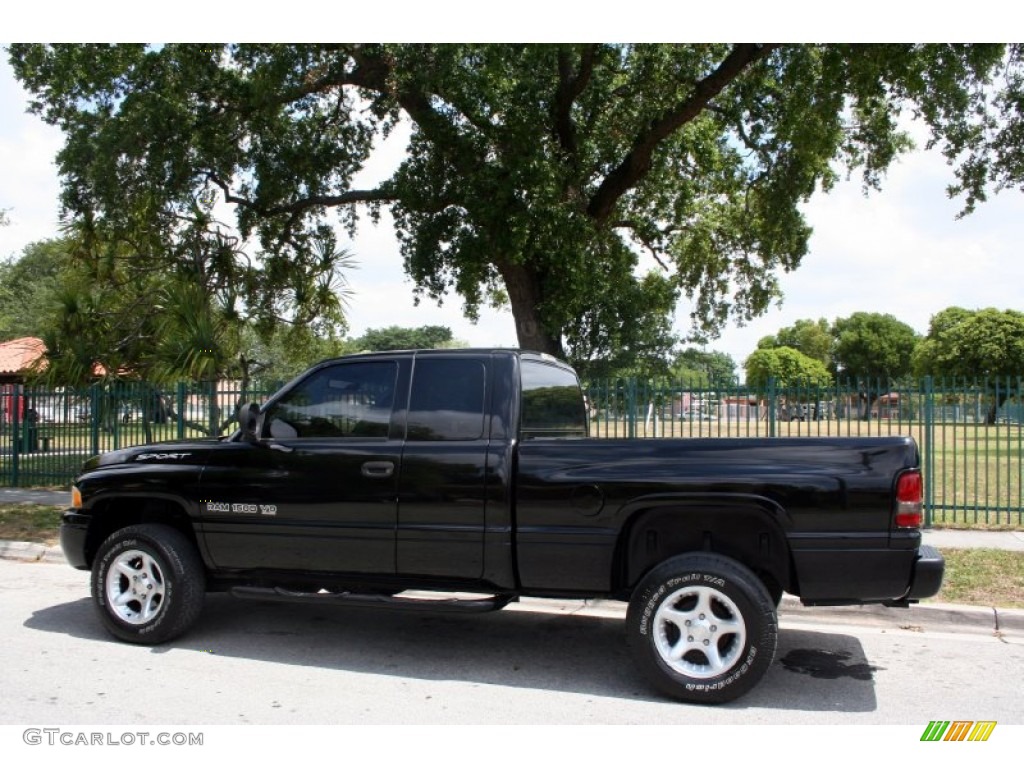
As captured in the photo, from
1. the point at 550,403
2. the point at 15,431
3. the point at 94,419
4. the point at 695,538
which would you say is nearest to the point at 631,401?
the point at 550,403

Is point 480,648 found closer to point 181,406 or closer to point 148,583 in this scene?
point 148,583

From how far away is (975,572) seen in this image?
25.6ft

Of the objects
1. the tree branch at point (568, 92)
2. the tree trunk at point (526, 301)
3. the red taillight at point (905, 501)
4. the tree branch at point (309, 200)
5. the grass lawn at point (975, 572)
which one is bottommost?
the grass lawn at point (975, 572)

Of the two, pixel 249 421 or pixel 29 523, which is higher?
pixel 249 421

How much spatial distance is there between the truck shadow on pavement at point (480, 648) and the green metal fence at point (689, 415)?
3.94 metres

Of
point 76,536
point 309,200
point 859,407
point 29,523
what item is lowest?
point 29,523

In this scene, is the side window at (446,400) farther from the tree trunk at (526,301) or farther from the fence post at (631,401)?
the tree trunk at (526,301)

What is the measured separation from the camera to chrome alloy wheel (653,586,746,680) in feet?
15.2

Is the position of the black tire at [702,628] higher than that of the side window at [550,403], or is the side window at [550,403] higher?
the side window at [550,403]

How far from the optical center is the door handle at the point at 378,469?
5.32m

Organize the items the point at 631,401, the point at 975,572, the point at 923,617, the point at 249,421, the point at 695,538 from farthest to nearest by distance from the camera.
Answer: the point at 631,401, the point at 975,572, the point at 923,617, the point at 249,421, the point at 695,538

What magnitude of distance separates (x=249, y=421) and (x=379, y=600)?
1.46 metres

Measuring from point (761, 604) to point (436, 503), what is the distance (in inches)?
77.5

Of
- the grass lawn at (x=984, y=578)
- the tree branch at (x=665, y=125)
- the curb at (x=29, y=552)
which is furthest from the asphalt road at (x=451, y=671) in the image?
the tree branch at (x=665, y=125)
